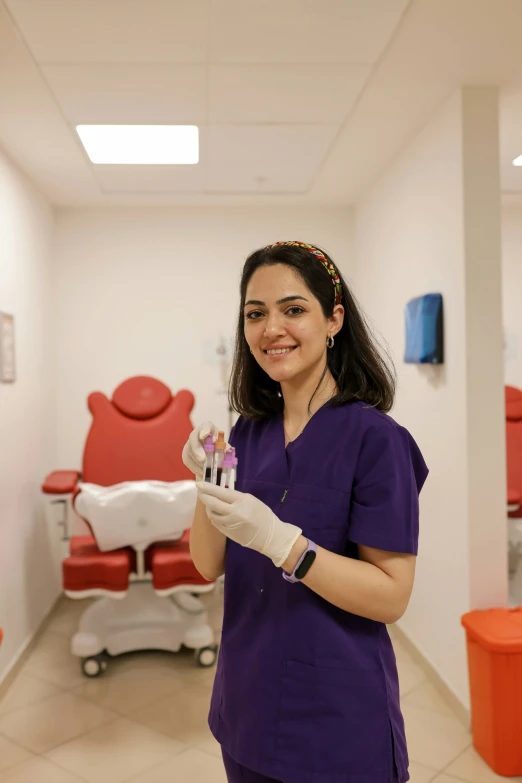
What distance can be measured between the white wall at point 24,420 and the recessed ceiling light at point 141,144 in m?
0.45

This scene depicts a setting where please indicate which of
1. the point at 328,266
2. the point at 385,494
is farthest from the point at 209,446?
the point at 328,266

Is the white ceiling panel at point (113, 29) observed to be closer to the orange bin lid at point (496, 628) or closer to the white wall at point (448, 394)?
the white wall at point (448, 394)

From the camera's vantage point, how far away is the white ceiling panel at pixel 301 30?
6.35ft

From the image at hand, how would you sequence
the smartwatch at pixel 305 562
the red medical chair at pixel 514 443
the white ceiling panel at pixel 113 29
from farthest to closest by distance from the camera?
the red medical chair at pixel 514 443 < the white ceiling panel at pixel 113 29 < the smartwatch at pixel 305 562

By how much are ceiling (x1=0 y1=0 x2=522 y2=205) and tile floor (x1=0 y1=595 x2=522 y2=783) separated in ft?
7.96

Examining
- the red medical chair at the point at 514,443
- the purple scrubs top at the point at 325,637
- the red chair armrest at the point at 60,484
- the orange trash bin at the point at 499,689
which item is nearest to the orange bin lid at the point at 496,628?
the orange trash bin at the point at 499,689

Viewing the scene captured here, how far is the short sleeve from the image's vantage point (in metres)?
1.04

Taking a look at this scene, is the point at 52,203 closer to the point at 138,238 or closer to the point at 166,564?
the point at 138,238

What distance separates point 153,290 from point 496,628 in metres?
2.83

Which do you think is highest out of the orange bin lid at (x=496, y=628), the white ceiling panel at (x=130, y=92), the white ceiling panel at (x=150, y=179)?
the white ceiling panel at (x=130, y=92)

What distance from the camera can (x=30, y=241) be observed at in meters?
3.56

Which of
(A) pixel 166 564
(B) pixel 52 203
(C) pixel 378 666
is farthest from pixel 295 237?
(C) pixel 378 666

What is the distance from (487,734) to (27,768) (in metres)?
1.60

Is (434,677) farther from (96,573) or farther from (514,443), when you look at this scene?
(96,573)
